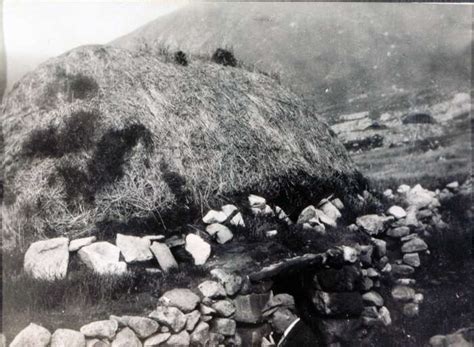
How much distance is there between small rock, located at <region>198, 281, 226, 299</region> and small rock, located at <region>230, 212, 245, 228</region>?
0.91m

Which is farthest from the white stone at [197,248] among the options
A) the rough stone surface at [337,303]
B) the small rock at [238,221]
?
the rough stone surface at [337,303]

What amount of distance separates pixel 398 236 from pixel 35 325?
473cm

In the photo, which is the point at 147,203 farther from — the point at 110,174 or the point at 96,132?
the point at 96,132

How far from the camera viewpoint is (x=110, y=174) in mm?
4359

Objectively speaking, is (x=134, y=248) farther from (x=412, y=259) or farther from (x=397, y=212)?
(x=397, y=212)

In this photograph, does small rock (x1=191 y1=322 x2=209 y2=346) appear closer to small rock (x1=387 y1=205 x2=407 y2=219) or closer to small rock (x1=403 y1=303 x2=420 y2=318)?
small rock (x1=403 y1=303 x2=420 y2=318)

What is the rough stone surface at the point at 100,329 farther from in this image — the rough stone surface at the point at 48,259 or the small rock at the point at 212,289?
the small rock at the point at 212,289

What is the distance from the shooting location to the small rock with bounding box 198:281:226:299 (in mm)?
3941

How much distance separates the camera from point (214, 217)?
4.68 meters

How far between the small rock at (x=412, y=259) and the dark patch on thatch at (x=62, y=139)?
4305 mm

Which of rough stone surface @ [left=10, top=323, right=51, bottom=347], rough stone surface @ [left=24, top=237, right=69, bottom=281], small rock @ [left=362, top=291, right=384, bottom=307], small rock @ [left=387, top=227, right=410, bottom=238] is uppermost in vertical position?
rough stone surface @ [left=24, top=237, right=69, bottom=281]

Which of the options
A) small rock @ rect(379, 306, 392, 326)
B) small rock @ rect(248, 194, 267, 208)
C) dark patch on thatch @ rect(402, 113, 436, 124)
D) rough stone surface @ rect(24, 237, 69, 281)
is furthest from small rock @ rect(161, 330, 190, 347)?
dark patch on thatch @ rect(402, 113, 436, 124)

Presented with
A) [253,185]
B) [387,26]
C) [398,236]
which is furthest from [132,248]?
[387,26]

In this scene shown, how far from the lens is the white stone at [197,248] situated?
14.2 feet
